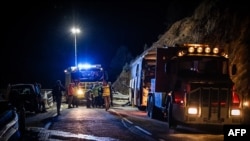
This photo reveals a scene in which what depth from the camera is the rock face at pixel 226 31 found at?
1061 inches

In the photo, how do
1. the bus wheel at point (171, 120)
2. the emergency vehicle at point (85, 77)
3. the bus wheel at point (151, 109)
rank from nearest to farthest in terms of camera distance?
the bus wheel at point (171, 120) < the bus wheel at point (151, 109) < the emergency vehicle at point (85, 77)

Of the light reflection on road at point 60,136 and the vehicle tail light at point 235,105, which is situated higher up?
the vehicle tail light at point 235,105

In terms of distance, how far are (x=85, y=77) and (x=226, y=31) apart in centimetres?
1119

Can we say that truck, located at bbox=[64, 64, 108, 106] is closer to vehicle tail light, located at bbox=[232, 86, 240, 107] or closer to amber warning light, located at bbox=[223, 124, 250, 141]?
vehicle tail light, located at bbox=[232, 86, 240, 107]

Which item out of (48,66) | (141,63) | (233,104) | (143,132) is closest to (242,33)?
(141,63)

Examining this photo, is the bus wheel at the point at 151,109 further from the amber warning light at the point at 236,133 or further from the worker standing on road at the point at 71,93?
the amber warning light at the point at 236,133

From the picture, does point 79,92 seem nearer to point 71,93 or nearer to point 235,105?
point 71,93

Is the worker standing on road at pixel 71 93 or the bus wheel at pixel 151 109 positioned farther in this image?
the worker standing on road at pixel 71 93

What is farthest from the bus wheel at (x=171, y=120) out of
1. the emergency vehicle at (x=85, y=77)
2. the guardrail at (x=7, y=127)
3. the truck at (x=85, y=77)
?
the emergency vehicle at (x=85, y=77)

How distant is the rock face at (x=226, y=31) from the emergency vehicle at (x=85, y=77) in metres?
8.20

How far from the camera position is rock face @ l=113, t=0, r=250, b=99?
2695cm

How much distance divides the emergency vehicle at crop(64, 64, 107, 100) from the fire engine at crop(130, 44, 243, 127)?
37.6 ft

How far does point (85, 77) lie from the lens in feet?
114

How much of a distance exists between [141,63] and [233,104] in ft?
39.3
